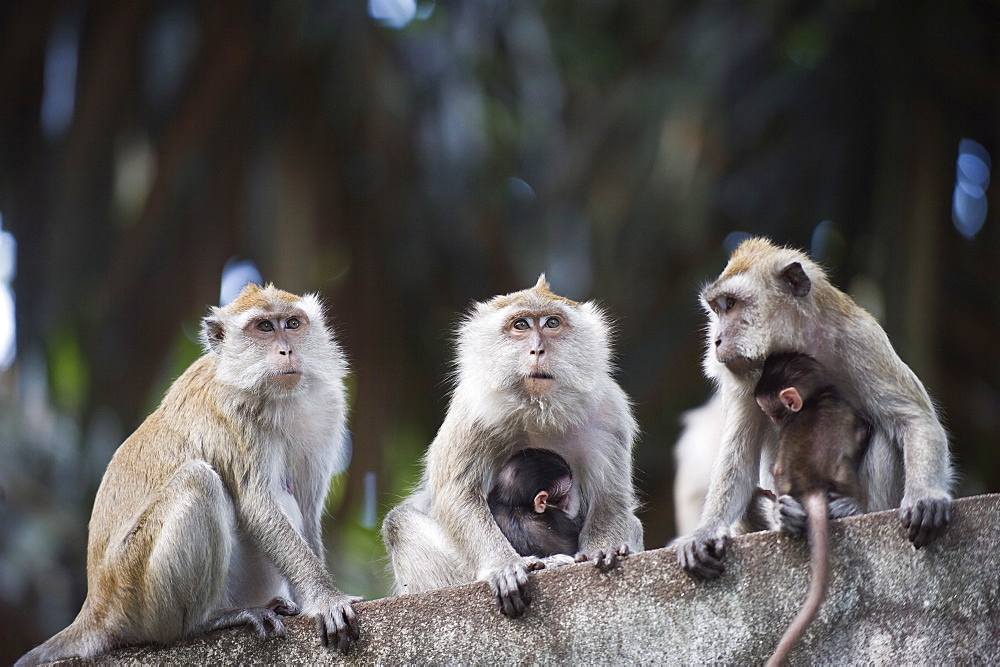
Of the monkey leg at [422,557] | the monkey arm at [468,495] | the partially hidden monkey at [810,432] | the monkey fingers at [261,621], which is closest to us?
the partially hidden monkey at [810,432]

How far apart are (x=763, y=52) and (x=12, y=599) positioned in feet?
27.8

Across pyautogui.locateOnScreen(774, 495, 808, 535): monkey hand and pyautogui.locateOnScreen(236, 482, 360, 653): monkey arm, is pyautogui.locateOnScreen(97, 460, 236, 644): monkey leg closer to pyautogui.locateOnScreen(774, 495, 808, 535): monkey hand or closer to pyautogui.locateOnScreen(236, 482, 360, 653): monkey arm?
pyautogui.locateOnScreen(236, 482, 360, 653): monkey arm

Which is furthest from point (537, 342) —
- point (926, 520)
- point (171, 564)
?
point (926, 520)

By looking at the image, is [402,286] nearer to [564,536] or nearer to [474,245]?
[474,245]

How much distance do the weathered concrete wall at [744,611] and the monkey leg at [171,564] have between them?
1.45 feet

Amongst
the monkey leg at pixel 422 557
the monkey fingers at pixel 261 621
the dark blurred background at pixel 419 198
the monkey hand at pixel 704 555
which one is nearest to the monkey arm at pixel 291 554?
the monkey fingers at pixel 261 621

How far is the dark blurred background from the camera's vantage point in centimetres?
989

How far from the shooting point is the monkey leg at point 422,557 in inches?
232

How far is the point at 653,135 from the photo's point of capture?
1223 centimetres

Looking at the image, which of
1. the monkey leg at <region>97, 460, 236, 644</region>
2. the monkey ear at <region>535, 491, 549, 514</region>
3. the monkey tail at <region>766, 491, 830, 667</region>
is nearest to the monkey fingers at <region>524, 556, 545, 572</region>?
the monkey ear at <region>535, 491, 549, 514</region>

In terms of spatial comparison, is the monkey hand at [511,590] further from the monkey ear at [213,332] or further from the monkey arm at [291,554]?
the monkey ear at [213,332]

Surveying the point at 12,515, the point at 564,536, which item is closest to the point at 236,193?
the point at 12,515

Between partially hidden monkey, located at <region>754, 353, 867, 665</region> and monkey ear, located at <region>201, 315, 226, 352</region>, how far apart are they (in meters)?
2.75

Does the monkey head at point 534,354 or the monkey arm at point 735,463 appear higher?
the monkey head at point 534,354
